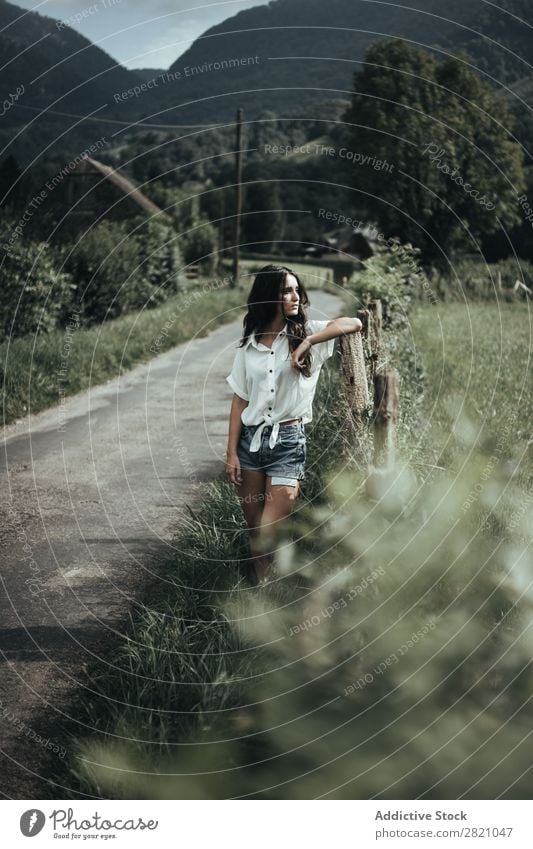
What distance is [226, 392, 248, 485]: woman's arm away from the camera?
3781 millimetres

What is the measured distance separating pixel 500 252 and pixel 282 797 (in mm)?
43719

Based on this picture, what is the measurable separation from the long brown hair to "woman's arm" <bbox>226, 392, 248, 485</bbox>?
1.02ft

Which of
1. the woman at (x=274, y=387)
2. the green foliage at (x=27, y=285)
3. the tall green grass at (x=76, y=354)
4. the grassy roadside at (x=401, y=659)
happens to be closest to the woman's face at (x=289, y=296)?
the woman at (x=274, y=387)

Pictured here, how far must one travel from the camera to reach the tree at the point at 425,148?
32.8m

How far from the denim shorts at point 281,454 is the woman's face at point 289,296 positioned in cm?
58

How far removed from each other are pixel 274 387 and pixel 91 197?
27.2 metres

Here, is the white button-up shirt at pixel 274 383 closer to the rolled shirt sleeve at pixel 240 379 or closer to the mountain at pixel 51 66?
the rolled shirt sleeve at pixel 240 379

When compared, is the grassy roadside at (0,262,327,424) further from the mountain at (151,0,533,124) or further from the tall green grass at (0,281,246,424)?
the mountain at (151,0,533,124)

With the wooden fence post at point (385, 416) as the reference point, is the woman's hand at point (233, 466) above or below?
below

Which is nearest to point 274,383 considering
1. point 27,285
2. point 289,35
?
point 289,35

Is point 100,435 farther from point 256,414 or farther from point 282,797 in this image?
point 282,797

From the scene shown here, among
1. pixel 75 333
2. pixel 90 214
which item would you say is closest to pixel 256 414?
pixel 75 333

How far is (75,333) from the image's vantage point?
1443 centimetres

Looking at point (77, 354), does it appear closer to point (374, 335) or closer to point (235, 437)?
point (374, 335)
